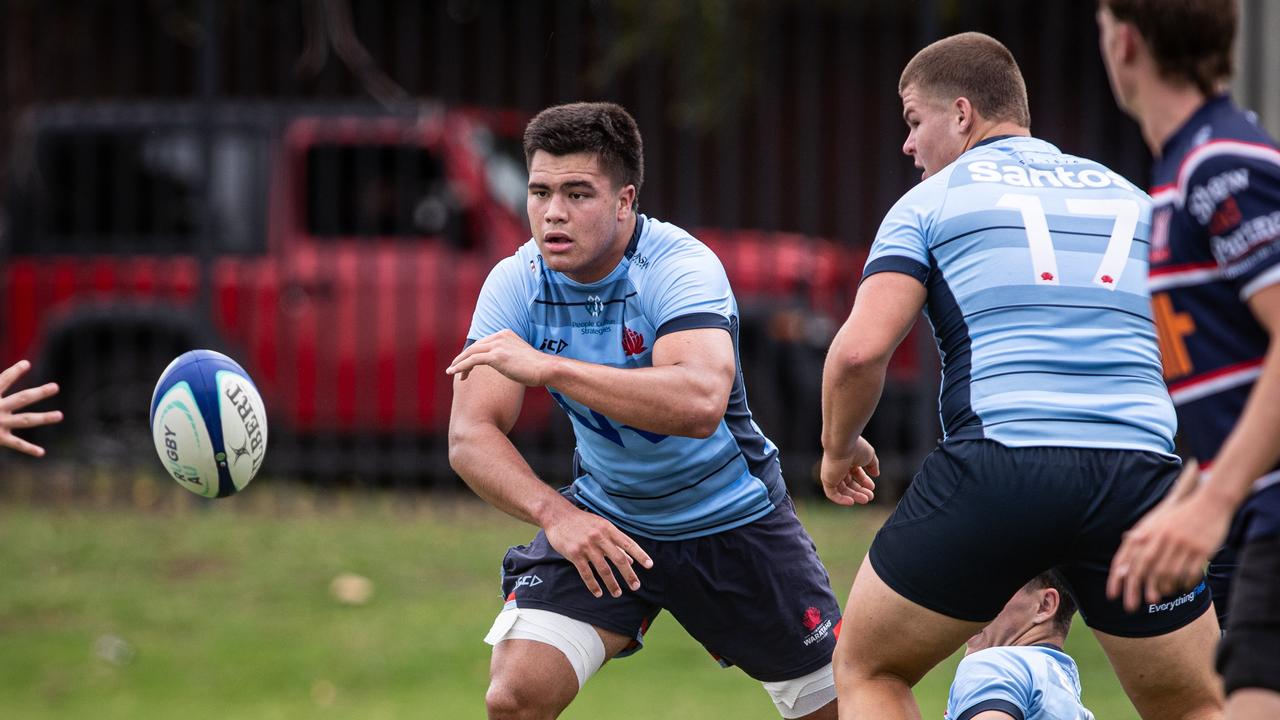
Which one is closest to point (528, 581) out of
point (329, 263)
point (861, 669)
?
point (861, 669)

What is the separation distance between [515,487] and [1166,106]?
2055 mm

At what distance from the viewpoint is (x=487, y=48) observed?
43.0ft

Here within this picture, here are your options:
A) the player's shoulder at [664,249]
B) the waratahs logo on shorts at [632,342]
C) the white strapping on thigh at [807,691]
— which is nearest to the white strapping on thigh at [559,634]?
the white strapping on thigh at [807,691]

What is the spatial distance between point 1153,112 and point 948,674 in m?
5.06

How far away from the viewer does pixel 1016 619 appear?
4.25 m

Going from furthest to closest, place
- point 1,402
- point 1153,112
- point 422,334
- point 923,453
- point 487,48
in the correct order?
point 487,48 < point 422,334 < point 923,453 < point 1,402 < point 1153,112

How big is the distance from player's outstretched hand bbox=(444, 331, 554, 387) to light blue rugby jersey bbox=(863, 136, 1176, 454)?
2.78 feet

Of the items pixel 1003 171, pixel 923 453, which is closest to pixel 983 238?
pixel 1003 171

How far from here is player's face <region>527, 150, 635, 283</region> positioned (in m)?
4.44

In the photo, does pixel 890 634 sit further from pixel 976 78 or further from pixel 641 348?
pixel 976 78

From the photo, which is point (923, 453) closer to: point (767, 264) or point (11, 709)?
point (767, 264)

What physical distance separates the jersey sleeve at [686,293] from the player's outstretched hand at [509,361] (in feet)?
1.63

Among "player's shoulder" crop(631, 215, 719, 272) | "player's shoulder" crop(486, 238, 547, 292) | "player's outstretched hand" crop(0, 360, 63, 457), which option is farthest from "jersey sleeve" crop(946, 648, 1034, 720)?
"player's outstretched hand" crop(0, 360, 63, 457)

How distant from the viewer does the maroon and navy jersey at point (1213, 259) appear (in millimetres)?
2846
